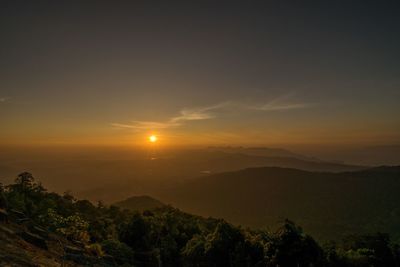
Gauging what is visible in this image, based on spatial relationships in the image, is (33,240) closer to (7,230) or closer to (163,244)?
(7,230)

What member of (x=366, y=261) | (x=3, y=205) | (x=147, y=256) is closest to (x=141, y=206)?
(x=147, y=256)

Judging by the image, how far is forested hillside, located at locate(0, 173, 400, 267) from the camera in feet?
58.3

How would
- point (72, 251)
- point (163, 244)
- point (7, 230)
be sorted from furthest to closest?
point (163, 244)
point (72, 251)
point (7, 230)

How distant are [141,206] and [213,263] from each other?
16145 centimetres

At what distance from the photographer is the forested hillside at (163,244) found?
17781 mm

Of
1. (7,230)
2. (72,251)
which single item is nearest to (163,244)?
(72,251)

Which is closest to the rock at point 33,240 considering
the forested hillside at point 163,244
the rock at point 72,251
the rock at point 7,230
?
the forested hillside at point 163,244

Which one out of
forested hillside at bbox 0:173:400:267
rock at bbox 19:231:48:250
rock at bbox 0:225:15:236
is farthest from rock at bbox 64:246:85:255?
rock at bbox 0:225:15:236

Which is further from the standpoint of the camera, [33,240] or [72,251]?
[72,251]

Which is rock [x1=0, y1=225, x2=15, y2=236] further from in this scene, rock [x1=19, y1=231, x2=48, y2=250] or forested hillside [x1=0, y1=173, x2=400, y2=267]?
rock [x1=19, y1=231, x2=48, y2=250]

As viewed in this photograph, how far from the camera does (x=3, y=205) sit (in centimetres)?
2011

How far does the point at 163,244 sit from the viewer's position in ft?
154

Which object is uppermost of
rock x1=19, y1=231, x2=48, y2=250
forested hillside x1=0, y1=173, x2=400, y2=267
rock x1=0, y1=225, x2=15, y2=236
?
rock x1=0, y1=225, x2=15, y2=236

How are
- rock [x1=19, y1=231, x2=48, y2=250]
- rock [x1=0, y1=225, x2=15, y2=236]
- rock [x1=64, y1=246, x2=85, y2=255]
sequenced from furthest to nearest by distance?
rock [x1=64, y1=246, x2=85, y2=255]
rock [x1=19, y1=231, x2=48, y2=250]
rock [x1=0, y1=225, x2=15, y2=236]
